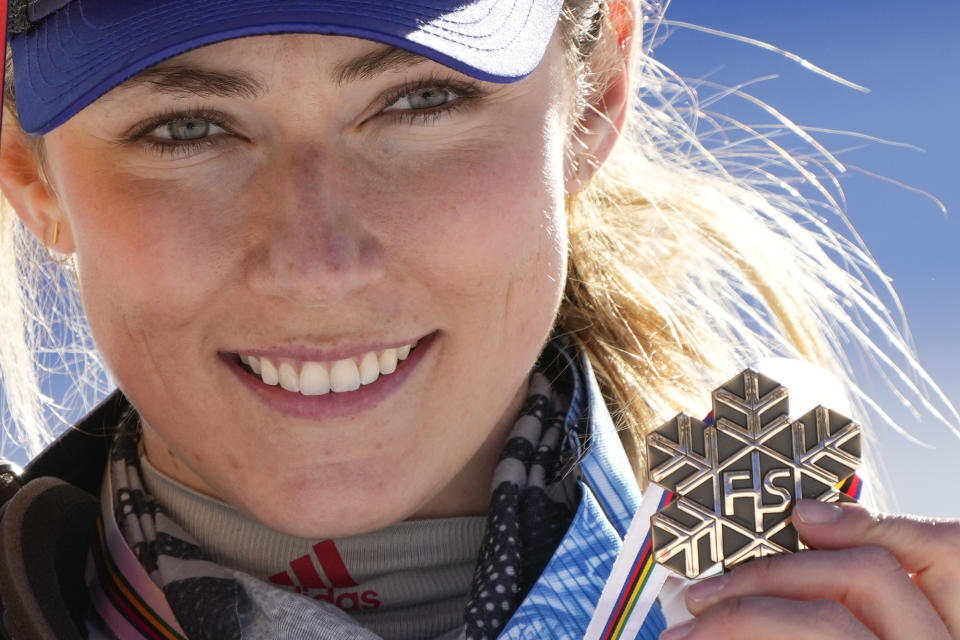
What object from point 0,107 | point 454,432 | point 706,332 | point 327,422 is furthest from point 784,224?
point 0,107

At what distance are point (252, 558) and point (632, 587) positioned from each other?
0.95 meters

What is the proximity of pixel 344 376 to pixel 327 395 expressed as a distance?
46 mm

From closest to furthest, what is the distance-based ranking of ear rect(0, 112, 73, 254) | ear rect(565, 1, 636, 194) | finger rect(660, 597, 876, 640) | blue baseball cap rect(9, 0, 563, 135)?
finger rect(660, 597, 876, 640) < blue baseball cap rect(9, 0, 563, 135) < ear rect(0, 112, 73, 254) < ear rect(565, 1, 636, 194)

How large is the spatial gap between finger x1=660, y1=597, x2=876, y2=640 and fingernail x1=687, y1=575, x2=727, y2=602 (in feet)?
0.08

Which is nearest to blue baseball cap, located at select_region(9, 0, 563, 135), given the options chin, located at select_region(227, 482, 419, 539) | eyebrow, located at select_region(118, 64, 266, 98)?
eyebrow, located at select_region(118, 64, 266, 98)

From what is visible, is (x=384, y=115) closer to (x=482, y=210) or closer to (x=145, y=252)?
(x=482, y=210)

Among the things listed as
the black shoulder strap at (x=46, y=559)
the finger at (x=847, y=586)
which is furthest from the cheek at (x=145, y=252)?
the finger at (x=847, y=586)

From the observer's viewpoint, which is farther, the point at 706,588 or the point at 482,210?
the point at 482,210

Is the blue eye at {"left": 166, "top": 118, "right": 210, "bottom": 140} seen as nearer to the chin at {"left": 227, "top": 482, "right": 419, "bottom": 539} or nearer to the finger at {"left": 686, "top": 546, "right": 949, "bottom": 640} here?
the chin at {"left": 227, "top": 482, "right": 419, "bottom": 539}

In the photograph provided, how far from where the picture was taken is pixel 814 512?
1731 millimetres

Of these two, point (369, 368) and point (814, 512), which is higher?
point (369, 368)

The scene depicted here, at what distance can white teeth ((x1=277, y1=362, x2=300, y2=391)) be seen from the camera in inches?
89.3

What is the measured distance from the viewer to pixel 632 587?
6.24 ft

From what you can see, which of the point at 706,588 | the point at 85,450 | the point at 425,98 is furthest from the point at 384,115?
the point at 85,450
